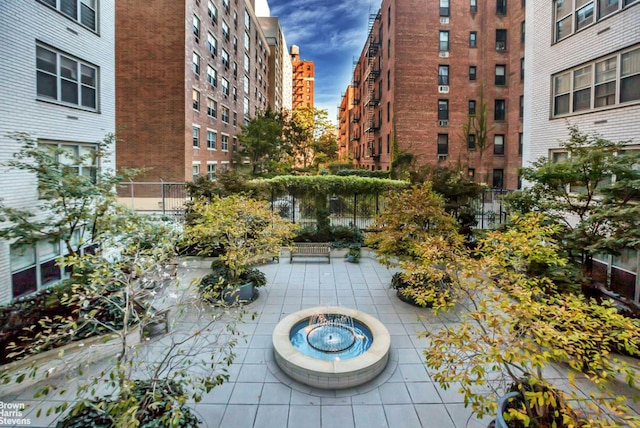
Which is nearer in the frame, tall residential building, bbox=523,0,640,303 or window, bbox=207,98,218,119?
tall residential building, bbox=523,0,640,303

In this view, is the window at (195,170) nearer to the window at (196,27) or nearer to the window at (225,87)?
the window at (196,27)

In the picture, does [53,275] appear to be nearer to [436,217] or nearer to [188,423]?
[188,423]

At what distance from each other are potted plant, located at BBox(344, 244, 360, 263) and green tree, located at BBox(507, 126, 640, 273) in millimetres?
6094

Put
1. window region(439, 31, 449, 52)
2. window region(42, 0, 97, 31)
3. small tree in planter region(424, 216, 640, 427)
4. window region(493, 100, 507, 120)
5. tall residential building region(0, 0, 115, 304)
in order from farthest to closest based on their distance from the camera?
window region(493, 100, 507, 120) < window region(439, 31, 449, 52) < window region(42, 0, 97, 31) < tall residential building region(0, 0, 115, 304) < small tree in planter region(424, 216, 640, 427)

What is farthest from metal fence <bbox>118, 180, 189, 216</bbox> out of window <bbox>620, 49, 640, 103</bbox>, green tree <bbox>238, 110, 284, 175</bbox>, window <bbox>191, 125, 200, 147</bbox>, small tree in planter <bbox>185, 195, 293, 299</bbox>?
window <bbox>620, 49, 640, 103</bbox>

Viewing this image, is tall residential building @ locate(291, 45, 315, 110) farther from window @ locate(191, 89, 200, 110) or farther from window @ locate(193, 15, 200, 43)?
window @ locate(191, 89, 200, 110)

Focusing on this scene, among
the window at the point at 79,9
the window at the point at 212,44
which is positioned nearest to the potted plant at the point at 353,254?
the window at the point at 79,9

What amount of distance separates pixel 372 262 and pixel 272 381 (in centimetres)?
839

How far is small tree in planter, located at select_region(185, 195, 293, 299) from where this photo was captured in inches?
377

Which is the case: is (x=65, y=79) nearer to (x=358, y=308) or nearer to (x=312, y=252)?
(x=312, y=252)

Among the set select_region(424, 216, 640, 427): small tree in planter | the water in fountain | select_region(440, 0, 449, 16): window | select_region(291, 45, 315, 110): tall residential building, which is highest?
select_region(291, 45, 315, 110): tall residential building

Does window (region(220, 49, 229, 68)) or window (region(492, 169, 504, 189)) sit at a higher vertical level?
window (region(220, 49, 229, 68))

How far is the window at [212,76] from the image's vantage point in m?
27.9

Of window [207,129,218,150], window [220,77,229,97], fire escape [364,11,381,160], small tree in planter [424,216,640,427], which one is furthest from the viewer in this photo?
fire escape [364,11,381,160]
